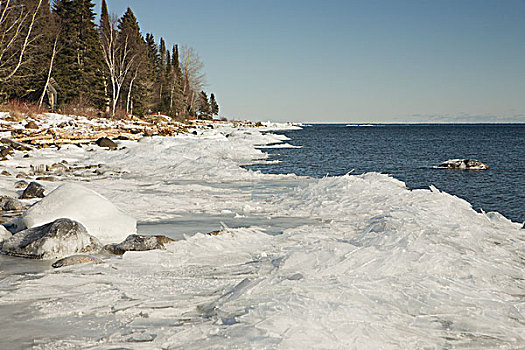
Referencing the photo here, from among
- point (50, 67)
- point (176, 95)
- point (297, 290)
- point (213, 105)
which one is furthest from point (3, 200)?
point (213, 105)

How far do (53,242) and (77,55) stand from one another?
39.9 meters

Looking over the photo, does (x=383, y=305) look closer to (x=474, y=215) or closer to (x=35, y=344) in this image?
(x=35, y=344)

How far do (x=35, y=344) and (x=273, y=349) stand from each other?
1.90 metres

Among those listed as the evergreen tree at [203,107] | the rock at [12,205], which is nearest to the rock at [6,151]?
the rock at [12,205]

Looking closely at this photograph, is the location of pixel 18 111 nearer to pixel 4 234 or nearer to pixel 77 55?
pixel 77 55

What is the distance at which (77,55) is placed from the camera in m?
41.0

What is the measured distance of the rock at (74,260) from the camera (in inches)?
216

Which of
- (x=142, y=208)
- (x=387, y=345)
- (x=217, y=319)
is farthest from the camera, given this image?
(x=142, y=208)

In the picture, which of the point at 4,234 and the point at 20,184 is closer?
the point at 4,234

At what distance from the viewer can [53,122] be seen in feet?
91.0

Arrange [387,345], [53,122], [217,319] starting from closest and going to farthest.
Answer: [387,345] → [217,319] → [53,122]

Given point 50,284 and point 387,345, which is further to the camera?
point 50,284

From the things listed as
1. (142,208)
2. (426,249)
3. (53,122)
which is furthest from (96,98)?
(426,249)

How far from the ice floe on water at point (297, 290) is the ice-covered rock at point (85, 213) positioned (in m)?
1.25
